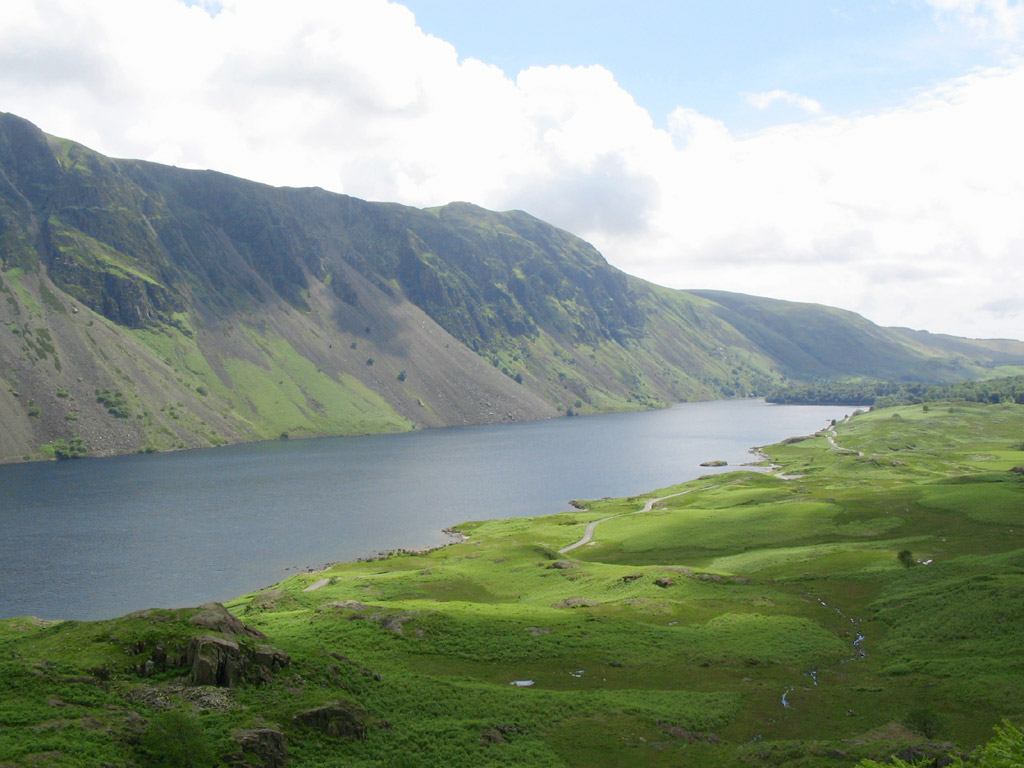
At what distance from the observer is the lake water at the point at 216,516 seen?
8825 cm

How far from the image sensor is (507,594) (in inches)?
2891

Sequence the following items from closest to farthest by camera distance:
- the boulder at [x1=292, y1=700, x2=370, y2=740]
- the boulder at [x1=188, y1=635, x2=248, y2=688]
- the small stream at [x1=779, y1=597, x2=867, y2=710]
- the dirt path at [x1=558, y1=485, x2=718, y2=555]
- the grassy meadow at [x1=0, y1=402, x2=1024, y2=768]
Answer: the grassy meadow at [x1=0, y1=402, x2=1024, y2=768] < the boulder at [x1=292, y1=700, x2=370, y2=740] < the boulder at [x1=188, y1=635, x2=248, y2=688] < the small stream at [x1=779, y1=597, x2=867, y2=710] < the dirt path at [x1=558, y1=485, x2=718, y2=555]

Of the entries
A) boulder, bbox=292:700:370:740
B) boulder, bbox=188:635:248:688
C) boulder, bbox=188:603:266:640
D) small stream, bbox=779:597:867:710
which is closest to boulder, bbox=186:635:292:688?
boulder, bbox=188:635:248:688

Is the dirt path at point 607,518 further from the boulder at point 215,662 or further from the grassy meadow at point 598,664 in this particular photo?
the boulder at point 215,662

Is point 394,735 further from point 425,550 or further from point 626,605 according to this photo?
point 425,550

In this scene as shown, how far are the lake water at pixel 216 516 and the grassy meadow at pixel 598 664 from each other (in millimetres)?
21460

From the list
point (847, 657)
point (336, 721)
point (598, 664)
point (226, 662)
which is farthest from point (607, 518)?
point (226, 662)

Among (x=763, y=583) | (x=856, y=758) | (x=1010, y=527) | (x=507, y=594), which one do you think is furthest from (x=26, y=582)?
(x=1010, y=527)

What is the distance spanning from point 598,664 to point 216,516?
104 meters

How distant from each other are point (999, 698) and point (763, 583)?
32767 mm

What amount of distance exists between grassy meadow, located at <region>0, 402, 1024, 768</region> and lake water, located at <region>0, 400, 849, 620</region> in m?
21.5

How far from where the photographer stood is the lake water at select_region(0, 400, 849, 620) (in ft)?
290

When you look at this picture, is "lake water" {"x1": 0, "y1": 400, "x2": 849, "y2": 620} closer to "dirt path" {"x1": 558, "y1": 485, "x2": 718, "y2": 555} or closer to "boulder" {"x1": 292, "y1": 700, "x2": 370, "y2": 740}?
"dirt path" {"x1": 558, "y1": 485, "x2": 718, "y2": 555}

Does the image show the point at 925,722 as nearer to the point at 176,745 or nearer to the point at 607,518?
the point at 176,745
